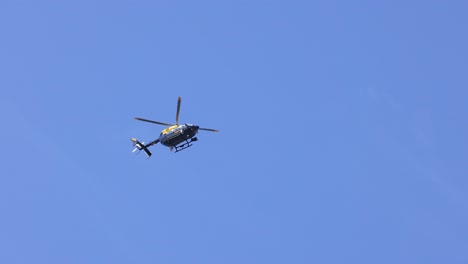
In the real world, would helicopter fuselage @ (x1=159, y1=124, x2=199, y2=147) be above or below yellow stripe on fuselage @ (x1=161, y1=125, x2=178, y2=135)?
below

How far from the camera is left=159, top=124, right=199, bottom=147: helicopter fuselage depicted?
80.9 m

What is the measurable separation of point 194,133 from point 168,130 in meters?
2.73

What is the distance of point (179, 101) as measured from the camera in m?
80.9

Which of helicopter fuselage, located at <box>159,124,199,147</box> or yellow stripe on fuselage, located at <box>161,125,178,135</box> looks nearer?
helicopter fuselage, located at <box>159,124,199,147</box>

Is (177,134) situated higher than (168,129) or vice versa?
(168,129)

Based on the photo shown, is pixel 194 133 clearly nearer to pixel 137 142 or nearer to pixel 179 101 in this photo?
pixel 179 101

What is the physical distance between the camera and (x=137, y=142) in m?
87.8

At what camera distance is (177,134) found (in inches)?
3196

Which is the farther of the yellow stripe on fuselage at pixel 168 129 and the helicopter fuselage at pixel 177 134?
the yellow stripe on fuselage at pixel 168 129

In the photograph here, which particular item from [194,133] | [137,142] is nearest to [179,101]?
[194,133]

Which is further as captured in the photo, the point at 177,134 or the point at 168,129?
the point at 168,129

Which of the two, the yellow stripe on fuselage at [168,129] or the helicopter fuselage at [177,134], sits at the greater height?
the yellow stripe on fuselage at [168,129]

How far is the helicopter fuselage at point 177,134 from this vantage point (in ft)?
265

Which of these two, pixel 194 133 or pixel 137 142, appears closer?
pixel 194 133
